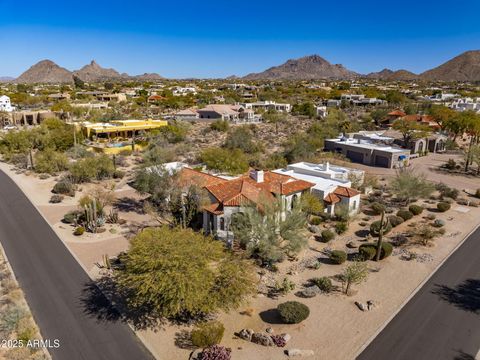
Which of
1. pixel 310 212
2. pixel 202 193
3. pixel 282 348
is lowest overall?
pixel 282 348

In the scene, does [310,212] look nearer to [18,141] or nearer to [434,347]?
[434,347]

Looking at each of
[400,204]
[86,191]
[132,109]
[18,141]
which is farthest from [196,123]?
[400,204]

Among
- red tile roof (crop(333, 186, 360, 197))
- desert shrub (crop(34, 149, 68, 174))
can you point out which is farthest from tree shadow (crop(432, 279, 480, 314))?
desert shrub (crop(34, 149, 68, 174))

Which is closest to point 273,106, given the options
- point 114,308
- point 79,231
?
point 79,231

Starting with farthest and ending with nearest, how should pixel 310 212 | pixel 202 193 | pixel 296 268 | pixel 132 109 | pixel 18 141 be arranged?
pixel 132 109 → pixel 18 141 → pixel 310 212 → pixel 202 193 → pixel 296 268

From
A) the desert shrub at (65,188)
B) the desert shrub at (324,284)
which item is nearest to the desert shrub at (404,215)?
the desert shrub at (324,284)

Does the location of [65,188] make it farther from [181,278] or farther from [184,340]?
[184,340]

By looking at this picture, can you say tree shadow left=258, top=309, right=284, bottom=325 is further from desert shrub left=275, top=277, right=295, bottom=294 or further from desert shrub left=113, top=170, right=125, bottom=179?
desert shrub left=113, top=170, right=125, bottom=179
